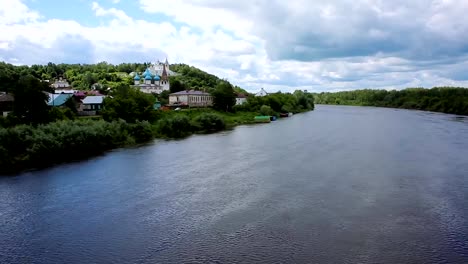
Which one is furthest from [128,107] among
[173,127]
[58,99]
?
[58,99]

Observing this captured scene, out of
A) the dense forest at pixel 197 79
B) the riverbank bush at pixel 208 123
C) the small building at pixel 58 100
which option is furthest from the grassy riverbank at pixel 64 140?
the dense forest at pixel 197 79

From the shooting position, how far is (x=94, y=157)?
23500 mm

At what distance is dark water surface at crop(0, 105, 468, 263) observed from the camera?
33.9ft

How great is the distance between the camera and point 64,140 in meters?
23.0

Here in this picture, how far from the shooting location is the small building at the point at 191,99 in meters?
53.0

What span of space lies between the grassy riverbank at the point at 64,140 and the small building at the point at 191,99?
1956 cm

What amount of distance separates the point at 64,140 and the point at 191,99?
30.9m

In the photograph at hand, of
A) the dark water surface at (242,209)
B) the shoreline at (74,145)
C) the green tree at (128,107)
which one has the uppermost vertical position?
the green tree at (128,107)

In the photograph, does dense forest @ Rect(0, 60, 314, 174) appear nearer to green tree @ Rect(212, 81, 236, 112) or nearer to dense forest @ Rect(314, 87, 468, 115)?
green tree @ Rect(212, 81, 236, 112)

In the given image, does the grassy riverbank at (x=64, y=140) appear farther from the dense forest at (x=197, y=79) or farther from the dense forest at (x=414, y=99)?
the dense forest at (x=197, y=79)

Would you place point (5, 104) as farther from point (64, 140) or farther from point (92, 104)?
point (64, 140)

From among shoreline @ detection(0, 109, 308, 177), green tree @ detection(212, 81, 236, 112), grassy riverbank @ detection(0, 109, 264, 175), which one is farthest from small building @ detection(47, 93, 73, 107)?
green tree @ detection(212, 81, 236, 112)

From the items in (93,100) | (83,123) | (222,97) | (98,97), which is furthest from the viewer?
(222,97)

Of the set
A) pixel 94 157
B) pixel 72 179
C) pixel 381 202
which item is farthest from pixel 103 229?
pixel 94 157
